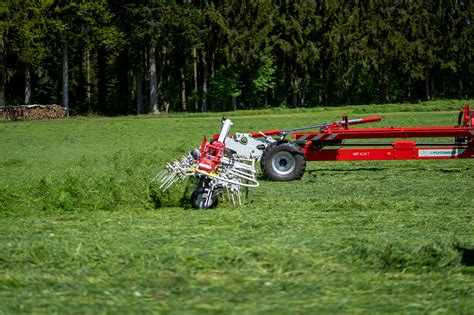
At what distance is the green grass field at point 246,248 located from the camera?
5926 mm

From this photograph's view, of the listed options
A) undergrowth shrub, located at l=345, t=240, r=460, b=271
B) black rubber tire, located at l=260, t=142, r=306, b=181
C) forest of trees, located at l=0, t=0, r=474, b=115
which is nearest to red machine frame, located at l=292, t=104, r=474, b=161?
black rubber tire, located at l=260, t=142, r=306, b=181

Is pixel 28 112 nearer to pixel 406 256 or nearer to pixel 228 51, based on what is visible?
pixel 228 51

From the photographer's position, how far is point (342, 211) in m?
10.6

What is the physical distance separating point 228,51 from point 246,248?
5398cm

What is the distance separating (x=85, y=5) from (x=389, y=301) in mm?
50763

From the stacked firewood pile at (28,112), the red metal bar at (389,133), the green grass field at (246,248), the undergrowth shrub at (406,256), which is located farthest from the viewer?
the stacked firewood pile at (28,112)

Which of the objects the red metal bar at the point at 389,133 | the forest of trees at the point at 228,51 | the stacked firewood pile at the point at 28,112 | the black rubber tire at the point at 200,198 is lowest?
the black rubber tire at the point at 200,198

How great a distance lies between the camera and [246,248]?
24.1ft

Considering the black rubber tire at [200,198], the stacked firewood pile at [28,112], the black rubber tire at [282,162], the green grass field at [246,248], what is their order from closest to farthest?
the green grass field at [246,248] < the black rubber tire at [200,198] < the black rubber tire at [282,162] < the stacked firewood pile at [28,112]

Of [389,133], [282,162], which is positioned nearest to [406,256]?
[282,162]

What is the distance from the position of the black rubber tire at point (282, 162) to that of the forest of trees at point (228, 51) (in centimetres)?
4002

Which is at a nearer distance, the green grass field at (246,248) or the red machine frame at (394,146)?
the green grass field at (246,248)

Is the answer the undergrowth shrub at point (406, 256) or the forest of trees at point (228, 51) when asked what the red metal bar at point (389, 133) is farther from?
the forest of trees at point (228, 51)

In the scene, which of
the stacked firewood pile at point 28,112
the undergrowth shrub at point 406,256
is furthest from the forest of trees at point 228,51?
the undergrowth shrub at point 406,256
